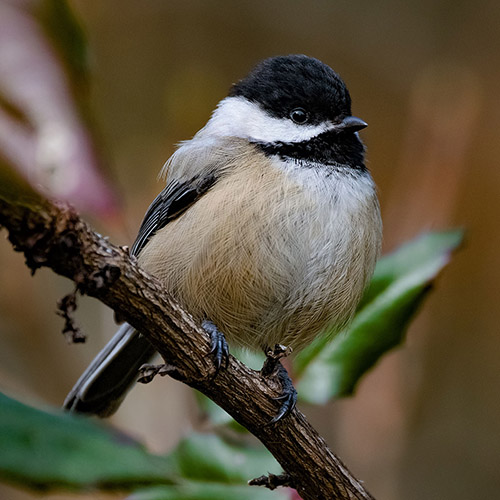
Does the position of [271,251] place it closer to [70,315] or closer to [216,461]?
[216,461]

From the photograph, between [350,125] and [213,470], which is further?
[350,125]

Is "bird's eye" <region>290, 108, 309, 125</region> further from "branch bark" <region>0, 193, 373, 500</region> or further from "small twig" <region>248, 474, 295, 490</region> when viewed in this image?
"small twig" <region>248, 474, 295, 490</region>

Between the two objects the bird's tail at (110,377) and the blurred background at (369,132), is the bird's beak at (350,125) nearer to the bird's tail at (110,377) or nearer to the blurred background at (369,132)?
the blurred background at (369,132)

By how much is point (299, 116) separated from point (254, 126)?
119 millimetres

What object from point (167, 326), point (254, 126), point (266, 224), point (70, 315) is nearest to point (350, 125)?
point (254, 126)

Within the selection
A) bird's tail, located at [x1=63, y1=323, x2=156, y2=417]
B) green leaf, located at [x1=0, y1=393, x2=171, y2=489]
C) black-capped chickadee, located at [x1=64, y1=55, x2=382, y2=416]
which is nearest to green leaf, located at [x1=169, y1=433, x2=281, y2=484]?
green leaf, located at [x1=0, y1=393, x2=171, y2=489]

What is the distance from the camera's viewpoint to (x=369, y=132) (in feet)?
10.6

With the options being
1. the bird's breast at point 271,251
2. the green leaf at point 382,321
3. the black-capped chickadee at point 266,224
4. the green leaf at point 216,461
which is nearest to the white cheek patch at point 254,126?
the black-capped chickadee at point 266,224

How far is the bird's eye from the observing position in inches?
72.4

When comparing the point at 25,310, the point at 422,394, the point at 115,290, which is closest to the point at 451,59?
the point at 422,394

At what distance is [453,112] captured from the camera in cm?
240

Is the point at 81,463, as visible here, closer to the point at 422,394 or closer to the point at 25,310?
the point at 25,310

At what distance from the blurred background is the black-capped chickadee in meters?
0.62

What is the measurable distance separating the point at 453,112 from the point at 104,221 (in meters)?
1.36
